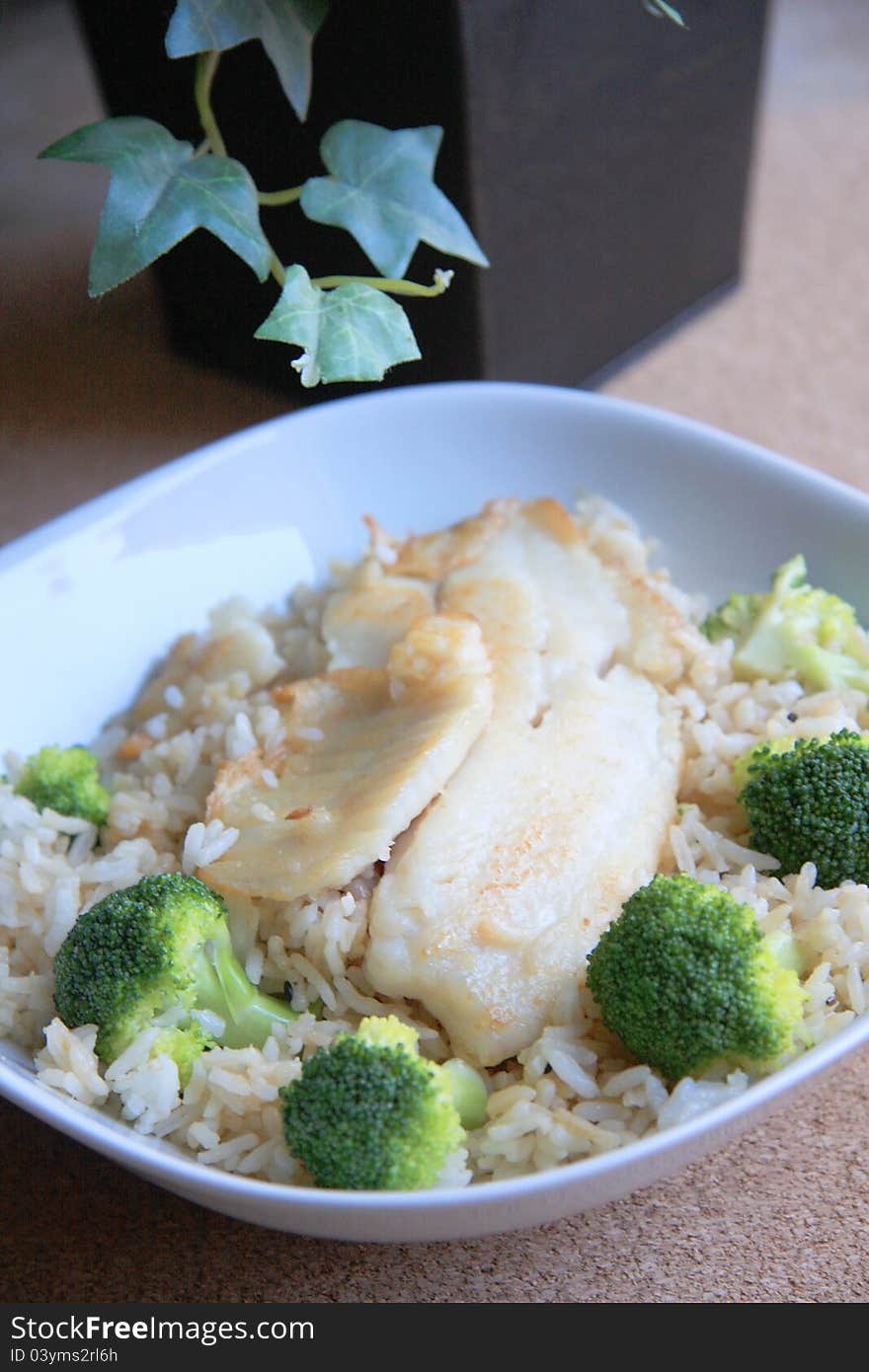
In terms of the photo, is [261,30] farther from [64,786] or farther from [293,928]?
[293,928]

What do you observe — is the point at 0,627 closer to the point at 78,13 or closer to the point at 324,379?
the point at 324,379

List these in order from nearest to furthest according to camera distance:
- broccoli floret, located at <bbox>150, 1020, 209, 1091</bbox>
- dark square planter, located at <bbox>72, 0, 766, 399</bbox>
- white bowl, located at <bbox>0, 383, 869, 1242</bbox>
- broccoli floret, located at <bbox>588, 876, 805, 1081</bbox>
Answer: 1. broccoli floret, located at <bbox>588, 876, 805, 1081</bbox>
2. broccoli floret, located at <bbox>150, 1020, 209, 1091</bbox>
3. white bowl, located at <bbox>0, 383, 869, 1242</bbox>
4. dark square planter, located at <bbox>72, 0, 766, 399</bbox>

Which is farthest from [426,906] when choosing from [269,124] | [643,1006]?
[269,124]

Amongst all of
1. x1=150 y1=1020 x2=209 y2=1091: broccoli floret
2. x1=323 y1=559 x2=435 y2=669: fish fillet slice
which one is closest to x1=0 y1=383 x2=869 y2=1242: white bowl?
x1=323 y1=559 x2=435 y2=669: fish fillet slice

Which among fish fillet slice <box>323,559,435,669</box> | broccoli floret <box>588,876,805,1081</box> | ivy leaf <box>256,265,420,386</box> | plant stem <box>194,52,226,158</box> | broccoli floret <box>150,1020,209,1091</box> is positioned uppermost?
plant stem <box>194,52,226,158</box>

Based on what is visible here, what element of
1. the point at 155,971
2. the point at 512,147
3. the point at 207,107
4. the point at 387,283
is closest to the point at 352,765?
the point at 155,971

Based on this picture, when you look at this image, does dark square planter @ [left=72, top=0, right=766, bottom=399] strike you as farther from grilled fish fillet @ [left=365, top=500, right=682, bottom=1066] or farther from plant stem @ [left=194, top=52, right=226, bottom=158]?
grilled fish fillet @ [left=365, top=500, right=682, bottom=1066]
